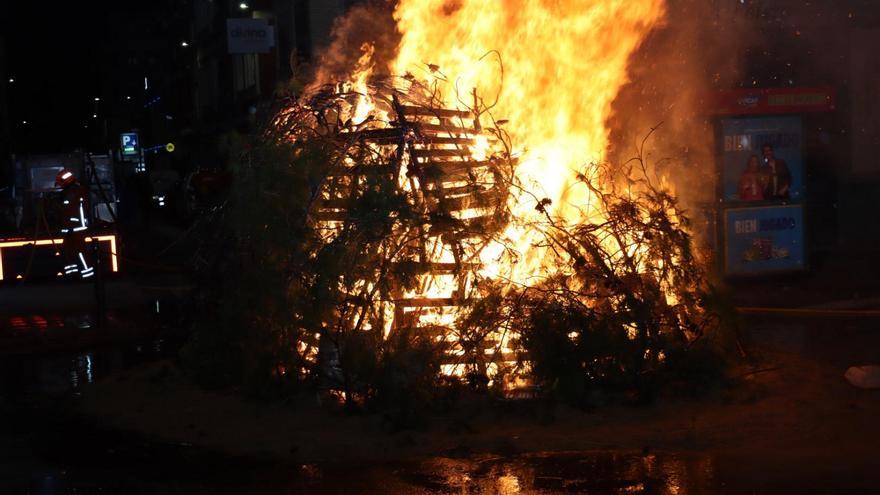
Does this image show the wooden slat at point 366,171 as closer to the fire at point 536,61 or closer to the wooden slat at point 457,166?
the wooden slat at point 457,166

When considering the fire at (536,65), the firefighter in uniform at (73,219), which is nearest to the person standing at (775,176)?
the fire at (536,65)

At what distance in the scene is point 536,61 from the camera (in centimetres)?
986

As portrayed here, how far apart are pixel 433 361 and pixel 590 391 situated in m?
1.23

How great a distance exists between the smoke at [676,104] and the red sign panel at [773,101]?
0.79ft

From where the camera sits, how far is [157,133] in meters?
65.7

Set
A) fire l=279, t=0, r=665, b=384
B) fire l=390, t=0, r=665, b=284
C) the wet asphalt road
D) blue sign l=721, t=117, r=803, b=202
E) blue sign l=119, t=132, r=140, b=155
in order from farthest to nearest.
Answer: blue sign l=119, t=132, r=140, b=155 < blue sign l=721, t=117, r=803, b=202 < fire l=390, t=0, r=665, b=284 < fire l=279, t=0, r=665, b=384 < the wet asphalt road

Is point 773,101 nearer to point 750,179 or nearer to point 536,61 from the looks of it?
point 750,179

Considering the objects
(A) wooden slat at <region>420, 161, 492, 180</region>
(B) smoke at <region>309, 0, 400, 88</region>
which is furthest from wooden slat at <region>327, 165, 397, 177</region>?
(B) smoke at <region>309, 0, 400, 88</region>

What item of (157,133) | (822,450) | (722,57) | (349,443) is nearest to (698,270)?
(822,450)

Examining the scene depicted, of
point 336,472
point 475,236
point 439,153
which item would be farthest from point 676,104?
point 336,472

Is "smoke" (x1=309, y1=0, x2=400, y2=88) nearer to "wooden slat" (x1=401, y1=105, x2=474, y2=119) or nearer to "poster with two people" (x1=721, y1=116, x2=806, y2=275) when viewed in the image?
"wooden slat" (x1=401, y1=105, x2=474, y2=119)

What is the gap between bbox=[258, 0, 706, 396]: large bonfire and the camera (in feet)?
24.5

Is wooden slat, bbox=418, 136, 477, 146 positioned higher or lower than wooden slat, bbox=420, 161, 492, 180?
higher

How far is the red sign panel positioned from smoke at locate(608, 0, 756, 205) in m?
0.24
